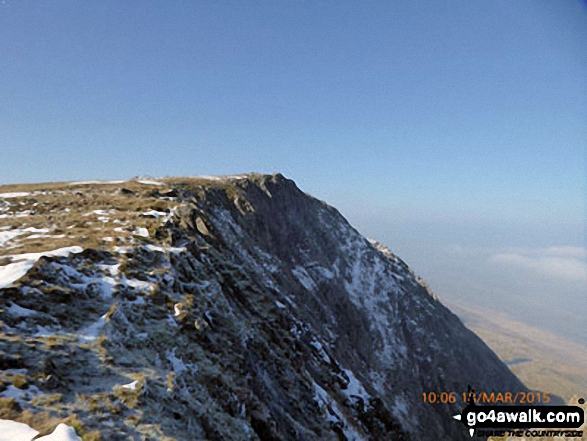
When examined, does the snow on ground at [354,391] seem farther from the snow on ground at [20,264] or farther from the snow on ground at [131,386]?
the snow on ground at [20,264]

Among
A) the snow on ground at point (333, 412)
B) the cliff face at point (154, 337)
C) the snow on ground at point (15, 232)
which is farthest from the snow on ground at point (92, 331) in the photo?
the snow on ground at point (333, 412)

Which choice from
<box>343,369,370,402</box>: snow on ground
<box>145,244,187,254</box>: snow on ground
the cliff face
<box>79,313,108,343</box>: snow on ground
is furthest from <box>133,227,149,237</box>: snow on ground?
<box>343,369,370,402</box>: snow on ground

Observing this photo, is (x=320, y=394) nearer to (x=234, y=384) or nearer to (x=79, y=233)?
(x=234, y=384)

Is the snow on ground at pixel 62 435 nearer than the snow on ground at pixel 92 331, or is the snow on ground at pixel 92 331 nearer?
the snow on ground at pixel 62 435

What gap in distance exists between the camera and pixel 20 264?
1533cm

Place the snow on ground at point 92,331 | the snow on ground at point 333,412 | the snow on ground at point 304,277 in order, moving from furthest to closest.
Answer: the snow on ground at point 304,277, the snow on ground at point 333,412, the snow on ground at point 92,331

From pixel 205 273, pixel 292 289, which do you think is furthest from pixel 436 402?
pixel 205 273

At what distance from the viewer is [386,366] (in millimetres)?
70312

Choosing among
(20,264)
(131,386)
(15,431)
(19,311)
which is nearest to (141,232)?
(20,264)

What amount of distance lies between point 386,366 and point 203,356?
66.4 m

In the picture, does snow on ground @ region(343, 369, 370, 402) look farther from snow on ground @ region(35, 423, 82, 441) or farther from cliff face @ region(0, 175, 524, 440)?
snow on ground @ region(35, 423, 82, 441)

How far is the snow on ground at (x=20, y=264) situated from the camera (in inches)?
549

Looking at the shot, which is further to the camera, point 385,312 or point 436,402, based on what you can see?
point 385,312

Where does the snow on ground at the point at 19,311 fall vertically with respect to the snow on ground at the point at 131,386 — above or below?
above
